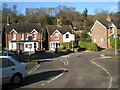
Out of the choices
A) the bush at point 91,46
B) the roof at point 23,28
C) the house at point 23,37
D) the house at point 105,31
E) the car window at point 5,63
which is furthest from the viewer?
the house at point 105,31

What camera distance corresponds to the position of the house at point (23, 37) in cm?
4581

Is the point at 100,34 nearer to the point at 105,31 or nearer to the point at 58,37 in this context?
the point at 105,31

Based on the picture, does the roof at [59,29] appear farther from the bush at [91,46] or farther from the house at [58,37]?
the bush at [91,46]

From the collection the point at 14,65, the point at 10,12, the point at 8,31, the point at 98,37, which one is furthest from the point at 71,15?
the point at 14,65

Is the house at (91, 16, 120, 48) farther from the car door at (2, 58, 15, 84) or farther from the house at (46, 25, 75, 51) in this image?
the car door at (2, 58, 15, 84)

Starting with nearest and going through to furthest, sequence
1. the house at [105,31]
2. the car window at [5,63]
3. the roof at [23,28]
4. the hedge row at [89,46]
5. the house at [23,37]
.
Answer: the car window at [5,63], the hedge row at [89,46], the house at [23,37], the roof at [23,28], the house at [105,31]

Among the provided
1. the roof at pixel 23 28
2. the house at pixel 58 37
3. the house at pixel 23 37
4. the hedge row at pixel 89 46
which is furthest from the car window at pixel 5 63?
the house at pixel 58 37

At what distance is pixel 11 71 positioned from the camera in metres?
10.2

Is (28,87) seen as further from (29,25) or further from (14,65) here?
(29,25)

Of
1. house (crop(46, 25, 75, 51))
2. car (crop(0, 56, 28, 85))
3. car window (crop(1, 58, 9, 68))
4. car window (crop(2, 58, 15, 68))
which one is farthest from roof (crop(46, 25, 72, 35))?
car window (crop(1, 58, 9, 68))

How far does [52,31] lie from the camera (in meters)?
49.0

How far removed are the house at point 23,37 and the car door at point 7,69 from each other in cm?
3535

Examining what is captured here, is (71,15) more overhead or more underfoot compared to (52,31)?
more overhead

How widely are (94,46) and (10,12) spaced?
166 ft
